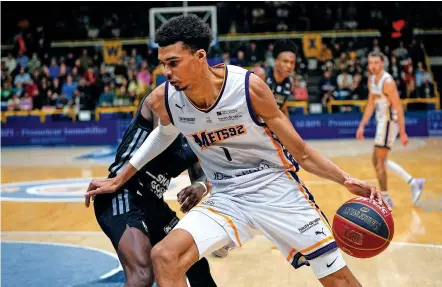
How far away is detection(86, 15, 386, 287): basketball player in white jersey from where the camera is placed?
326 centimetres

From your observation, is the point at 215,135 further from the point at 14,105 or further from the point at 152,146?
the point at 14,105

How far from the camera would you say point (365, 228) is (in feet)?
11.0

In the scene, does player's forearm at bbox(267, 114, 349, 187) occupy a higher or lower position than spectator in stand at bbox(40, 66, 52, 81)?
higher

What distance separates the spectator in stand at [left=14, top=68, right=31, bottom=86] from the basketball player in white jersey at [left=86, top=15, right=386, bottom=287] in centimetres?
1707

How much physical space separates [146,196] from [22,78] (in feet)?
55.7

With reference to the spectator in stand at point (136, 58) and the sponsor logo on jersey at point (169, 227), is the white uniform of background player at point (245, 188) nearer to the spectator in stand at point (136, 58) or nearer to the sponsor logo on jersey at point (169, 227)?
the sponsor logo on jersey at point (169, 227)

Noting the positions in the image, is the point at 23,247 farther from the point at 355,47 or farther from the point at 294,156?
the point at 355,47

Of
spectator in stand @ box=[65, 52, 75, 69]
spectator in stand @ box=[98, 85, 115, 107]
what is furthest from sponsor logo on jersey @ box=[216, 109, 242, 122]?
spectator in stand @ box=[65, 52, 75, 69]

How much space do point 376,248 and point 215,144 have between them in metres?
1.01

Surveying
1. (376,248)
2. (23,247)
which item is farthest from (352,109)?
(376,248)

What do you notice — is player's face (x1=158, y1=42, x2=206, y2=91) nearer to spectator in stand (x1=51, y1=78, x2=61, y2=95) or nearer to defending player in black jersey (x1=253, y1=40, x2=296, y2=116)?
defending player in black jersey (x1=253, y1=40, x2=296, y2=116)

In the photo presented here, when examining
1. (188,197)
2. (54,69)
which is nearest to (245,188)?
(188,197)

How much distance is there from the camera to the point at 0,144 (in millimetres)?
17625

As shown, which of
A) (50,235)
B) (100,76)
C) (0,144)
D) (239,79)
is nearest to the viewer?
(239,79)
